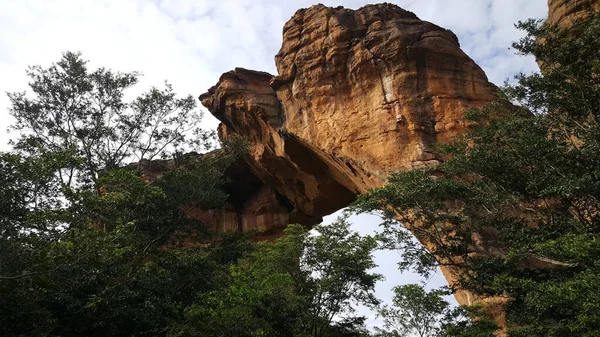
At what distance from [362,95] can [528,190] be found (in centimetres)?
925

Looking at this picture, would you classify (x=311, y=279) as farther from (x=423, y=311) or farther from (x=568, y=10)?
(x=568, y=10)

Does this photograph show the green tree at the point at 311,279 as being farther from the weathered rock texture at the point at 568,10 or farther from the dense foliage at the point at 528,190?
the weathered rock texture at the point at 568,10

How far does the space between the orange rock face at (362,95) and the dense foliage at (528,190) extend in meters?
4.17

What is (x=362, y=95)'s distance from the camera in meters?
18.8

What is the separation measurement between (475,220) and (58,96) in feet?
53.2

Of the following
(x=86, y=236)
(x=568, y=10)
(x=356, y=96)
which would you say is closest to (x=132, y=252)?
(x=86, y=236)

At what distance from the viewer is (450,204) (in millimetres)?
14227

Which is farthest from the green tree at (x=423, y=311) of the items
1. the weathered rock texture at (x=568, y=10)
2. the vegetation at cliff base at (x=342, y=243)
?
the weathered rock texture at (x=568, y=10)

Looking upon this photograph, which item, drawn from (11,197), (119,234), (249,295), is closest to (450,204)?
(249,295)

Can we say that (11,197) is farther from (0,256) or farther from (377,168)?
(377,168)

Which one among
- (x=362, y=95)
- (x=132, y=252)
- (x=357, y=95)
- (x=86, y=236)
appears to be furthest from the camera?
(x=357, y=95)

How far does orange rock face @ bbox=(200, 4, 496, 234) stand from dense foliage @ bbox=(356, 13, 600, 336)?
4.17 m

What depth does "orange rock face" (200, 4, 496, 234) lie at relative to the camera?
1748 centimetres

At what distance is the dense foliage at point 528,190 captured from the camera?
31.8ft
